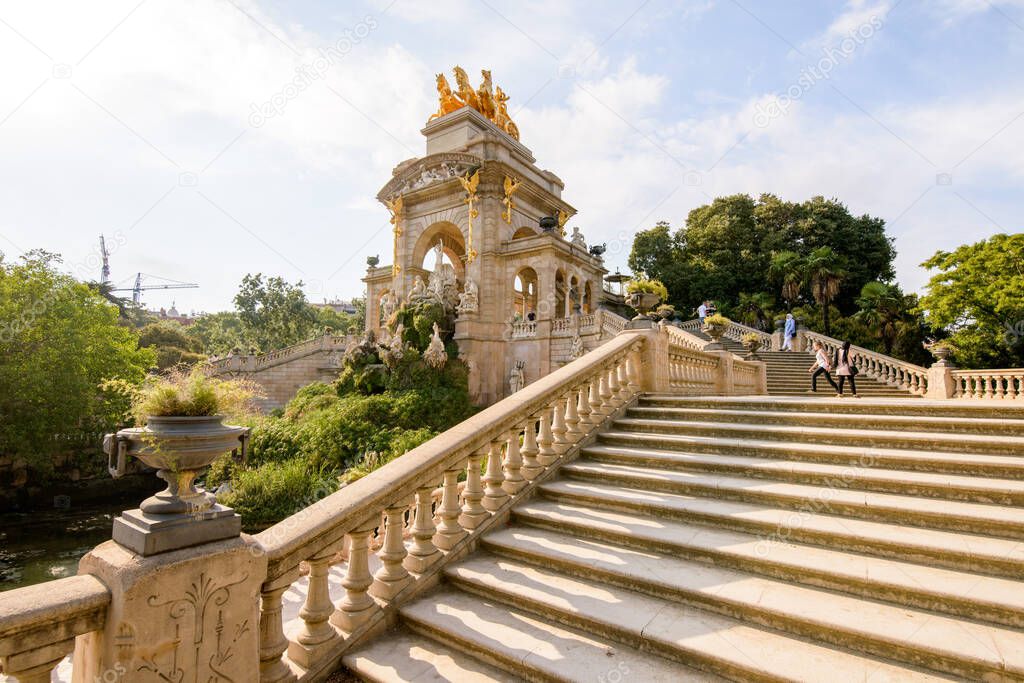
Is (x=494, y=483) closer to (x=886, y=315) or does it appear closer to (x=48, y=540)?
(x=48, y=540)

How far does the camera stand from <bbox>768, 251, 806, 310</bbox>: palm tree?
3145cm

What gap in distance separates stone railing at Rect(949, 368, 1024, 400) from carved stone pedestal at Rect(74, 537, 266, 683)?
1530 cm

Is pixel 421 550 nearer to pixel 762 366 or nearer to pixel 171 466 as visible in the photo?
pixel 171 466

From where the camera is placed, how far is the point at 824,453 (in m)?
4.88

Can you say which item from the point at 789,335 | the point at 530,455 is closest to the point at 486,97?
the point at 789,335

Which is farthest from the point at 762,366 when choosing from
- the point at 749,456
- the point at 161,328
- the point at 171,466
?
the point at 161,328

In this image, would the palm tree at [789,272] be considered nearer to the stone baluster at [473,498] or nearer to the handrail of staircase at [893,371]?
the handrail of staircase at [893,371]

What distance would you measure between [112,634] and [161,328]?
163 feet

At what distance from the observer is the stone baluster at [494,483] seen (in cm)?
475

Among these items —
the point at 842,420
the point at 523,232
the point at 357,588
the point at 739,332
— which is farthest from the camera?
the point at 523,232

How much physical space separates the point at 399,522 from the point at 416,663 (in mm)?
1011

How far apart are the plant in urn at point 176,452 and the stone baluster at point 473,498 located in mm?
2167

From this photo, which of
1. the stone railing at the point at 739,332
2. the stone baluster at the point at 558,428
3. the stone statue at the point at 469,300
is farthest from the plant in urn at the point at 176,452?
the stone railing at the point at 739,332

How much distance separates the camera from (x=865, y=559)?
3439 millimetres
